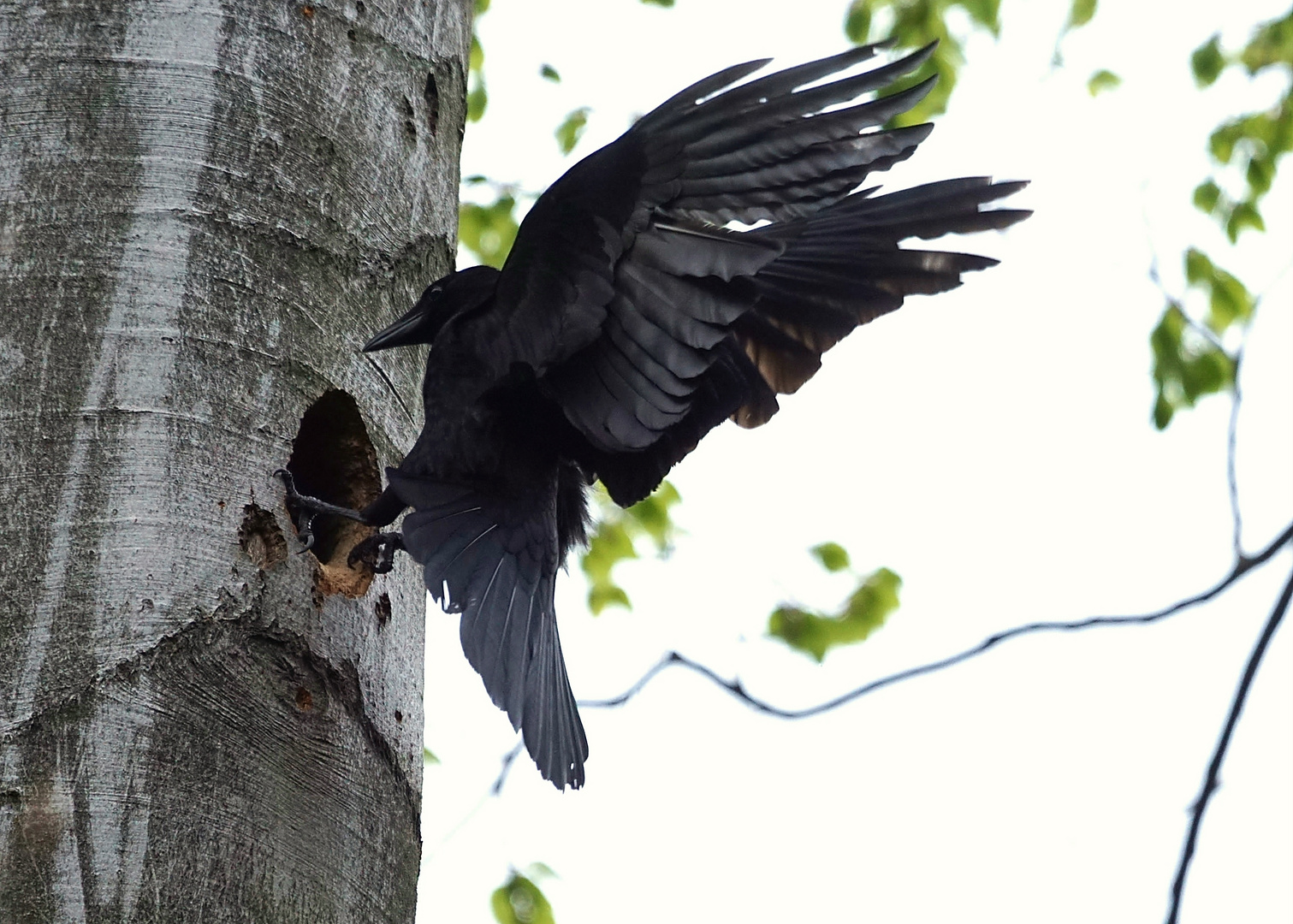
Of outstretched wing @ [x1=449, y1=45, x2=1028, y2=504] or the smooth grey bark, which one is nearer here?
the smooth grey bark

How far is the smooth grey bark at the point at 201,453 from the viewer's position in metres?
1.60

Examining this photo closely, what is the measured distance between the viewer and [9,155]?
6.38 ft

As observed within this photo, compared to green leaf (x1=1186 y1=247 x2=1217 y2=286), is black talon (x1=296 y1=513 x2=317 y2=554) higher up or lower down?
lower down

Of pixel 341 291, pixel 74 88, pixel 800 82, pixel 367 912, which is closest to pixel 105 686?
pixel 367 912

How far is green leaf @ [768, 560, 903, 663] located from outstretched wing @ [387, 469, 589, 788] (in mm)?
1623

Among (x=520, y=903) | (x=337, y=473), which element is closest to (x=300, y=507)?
(x=337, y=473)

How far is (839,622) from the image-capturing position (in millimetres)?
4133

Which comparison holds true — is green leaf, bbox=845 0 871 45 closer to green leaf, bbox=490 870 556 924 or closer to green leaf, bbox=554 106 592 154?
green leaf, bbox=554 106 592 154

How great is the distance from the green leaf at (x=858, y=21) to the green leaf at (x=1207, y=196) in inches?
39.8

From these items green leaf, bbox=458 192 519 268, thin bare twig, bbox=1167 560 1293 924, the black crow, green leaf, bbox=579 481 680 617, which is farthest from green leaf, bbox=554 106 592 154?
thin bare twig, bbox=1167 560 1293 924

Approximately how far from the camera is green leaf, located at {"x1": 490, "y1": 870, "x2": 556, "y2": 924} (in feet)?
12.2

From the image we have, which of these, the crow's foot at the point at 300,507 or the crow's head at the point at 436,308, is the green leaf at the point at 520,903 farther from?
the crow's foot at the point at 300,507

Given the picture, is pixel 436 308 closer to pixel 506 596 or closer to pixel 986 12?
pixel 506 596

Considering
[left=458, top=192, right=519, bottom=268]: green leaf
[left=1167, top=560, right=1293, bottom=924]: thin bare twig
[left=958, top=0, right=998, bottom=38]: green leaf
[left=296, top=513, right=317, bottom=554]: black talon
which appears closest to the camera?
[left=1167, top=560, right=1293, bottom=924]: thin bare twig
